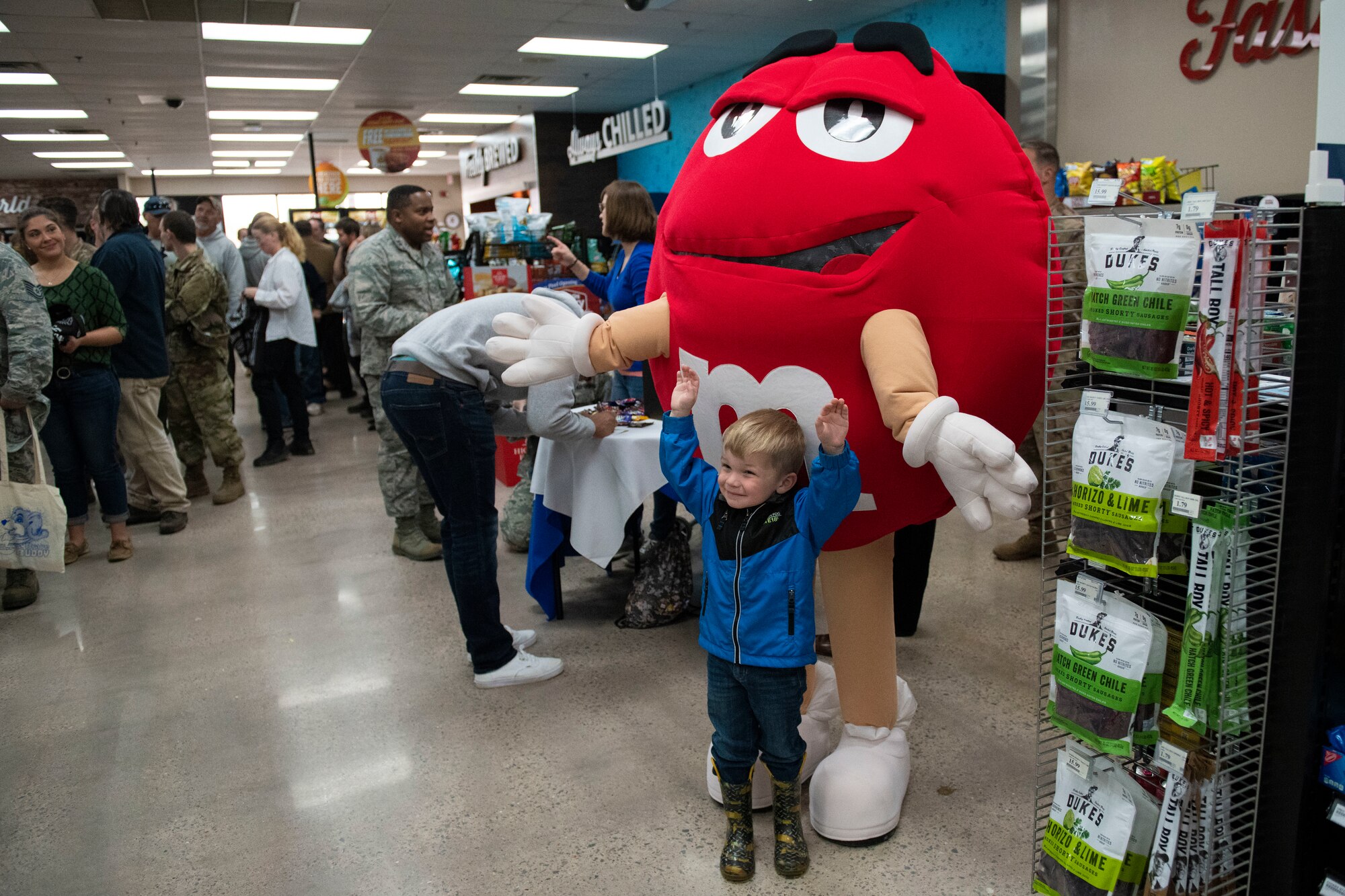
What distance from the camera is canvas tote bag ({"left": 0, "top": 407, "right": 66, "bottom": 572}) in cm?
359

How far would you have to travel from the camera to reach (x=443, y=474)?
2908mm

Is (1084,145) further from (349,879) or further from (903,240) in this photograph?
(349,879)

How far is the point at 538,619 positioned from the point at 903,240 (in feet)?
7.54

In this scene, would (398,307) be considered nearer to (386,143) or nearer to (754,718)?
(754,718)

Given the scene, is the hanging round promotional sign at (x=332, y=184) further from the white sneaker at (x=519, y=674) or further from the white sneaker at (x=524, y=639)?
the white sneaker at (x=519, y=674)

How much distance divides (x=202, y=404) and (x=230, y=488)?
558mm

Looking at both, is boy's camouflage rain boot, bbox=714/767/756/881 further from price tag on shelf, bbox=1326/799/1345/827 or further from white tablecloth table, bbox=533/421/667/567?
white tablecloth table, bbox=533/421/667/567

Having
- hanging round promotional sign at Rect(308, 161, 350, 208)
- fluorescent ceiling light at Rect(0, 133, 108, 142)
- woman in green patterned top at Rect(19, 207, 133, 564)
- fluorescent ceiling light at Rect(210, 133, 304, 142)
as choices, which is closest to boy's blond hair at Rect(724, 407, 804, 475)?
woman in green patterned top at Rect(19, 207, 133, 564)

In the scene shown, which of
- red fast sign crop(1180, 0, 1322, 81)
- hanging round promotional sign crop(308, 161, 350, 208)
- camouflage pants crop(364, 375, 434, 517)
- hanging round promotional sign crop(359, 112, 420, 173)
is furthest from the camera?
hanging round promotional sign crop(308, 161, 350, 208)

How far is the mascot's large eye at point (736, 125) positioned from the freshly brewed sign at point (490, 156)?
12.5 metres

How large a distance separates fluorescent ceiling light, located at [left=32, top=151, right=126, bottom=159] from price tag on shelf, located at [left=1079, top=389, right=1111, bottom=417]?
18130 mm

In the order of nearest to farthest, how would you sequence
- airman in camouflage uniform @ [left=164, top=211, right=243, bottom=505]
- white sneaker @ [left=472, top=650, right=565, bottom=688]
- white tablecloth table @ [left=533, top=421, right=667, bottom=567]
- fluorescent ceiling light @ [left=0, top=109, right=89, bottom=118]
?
1. white sneaker @ [left=472, top=650, right=565, bottom=688]
2. white tablecloth table @ [left=533, top=421, right=667, bottom=567]
3. airman in camouflage uniform @ [left=164, top=211, right=243, bottom=505]
4. fluorescent ceiling light @ [left=0, top=109, right=89, bottom=118]

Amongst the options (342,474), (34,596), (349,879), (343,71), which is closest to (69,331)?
(34,596)

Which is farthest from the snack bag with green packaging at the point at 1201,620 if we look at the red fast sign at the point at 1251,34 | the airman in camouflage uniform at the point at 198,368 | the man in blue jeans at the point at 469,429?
the airman in camouflage uniform at the point at 198,368
